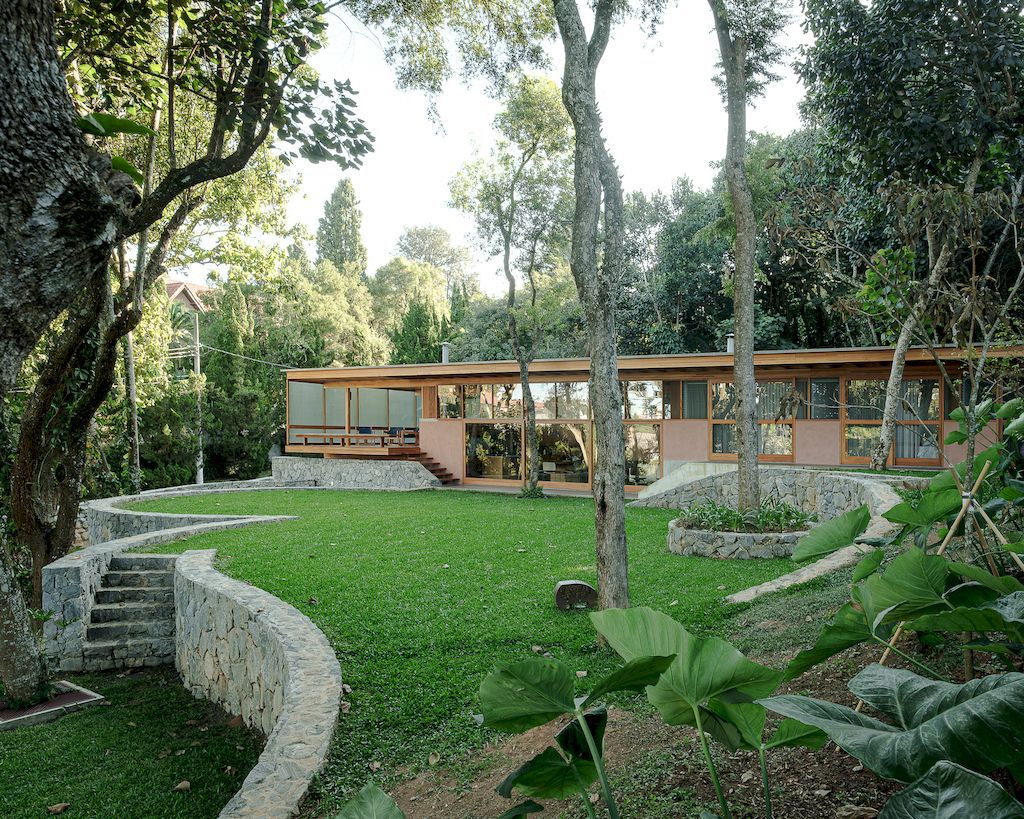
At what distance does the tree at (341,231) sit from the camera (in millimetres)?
42406

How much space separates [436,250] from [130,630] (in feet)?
172

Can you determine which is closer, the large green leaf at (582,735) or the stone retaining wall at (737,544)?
the large green leaf at (582,735)

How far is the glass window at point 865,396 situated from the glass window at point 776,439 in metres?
1.31

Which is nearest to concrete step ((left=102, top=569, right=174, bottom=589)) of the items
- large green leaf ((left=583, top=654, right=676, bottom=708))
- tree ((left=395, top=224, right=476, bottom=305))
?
large green leaf ((left=583, top=654, right=676, bottom=708))

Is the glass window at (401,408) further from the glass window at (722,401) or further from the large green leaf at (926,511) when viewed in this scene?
the large green leaf at (926,511)

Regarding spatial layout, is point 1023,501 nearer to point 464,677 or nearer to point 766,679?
point 766,679

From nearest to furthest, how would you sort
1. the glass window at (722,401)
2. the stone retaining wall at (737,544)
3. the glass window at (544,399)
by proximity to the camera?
the stone retaining wall at (737,544) < the glass window at (722,401) < the glass window at (544,399)

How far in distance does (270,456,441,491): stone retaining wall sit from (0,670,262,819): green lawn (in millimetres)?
12287

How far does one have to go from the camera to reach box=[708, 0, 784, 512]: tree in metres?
A: 10.0

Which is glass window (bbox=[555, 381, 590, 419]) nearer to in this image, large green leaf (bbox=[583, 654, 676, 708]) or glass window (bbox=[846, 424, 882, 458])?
glass window (bbox=[846, 424, 882, 458])

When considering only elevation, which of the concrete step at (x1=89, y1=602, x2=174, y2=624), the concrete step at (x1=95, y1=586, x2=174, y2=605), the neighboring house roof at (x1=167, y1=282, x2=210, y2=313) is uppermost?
the neighboring house roof at (x1=167, y1=282, x2=210, y2=313)

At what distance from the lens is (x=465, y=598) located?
672cm

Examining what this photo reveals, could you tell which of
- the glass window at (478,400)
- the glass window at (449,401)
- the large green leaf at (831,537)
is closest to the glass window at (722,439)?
the glass window at (478,400)

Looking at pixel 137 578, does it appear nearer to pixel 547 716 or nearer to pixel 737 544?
pixel 737 544
